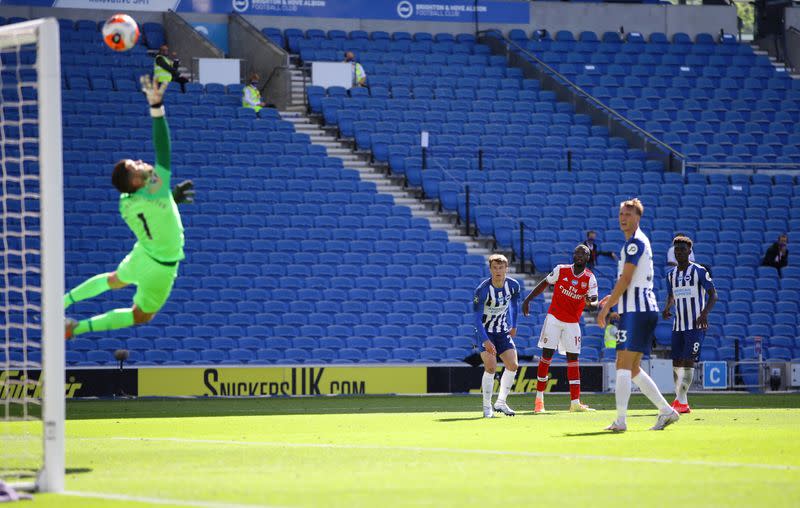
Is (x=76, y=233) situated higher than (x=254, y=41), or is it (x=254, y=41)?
(x=254, y=41)

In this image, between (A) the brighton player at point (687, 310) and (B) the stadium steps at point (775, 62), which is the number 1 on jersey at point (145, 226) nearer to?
(A) the brighton player at point (687, 310)

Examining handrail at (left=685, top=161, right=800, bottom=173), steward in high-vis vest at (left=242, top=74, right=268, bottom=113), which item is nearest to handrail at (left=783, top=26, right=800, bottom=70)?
handrail at (left=685, top=161, right=800, bottom=173)

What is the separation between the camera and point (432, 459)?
34.4 feet

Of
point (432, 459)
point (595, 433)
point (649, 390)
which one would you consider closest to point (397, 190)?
point (649, 390)

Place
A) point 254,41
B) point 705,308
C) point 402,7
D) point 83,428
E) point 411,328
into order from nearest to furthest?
point 83,428 → point 705,308 → point 411,328 → point 254,41 → point 402,7

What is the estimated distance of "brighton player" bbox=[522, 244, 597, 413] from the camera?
62.6 ft

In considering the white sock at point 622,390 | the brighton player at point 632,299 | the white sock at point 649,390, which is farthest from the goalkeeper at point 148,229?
the white sock at point 649,390

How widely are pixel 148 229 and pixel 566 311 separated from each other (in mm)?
9864

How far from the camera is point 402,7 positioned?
122ft

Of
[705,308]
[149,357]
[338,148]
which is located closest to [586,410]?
[705,308]

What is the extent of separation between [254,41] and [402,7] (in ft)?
16.1

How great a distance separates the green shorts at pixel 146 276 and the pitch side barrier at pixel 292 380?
41.2ft

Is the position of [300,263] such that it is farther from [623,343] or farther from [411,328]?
[623,343]

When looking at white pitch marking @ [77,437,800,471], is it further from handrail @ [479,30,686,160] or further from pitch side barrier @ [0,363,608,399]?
handrail @ [479,30,686,160]
